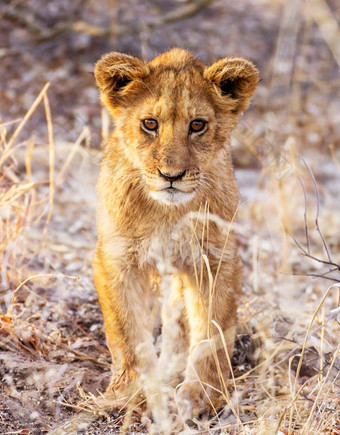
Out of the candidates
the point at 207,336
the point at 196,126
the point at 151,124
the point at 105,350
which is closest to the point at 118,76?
the point at 151,124

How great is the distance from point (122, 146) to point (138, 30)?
6.04 m

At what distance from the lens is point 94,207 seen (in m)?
5.88

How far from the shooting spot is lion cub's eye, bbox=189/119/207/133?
2881 millimetres

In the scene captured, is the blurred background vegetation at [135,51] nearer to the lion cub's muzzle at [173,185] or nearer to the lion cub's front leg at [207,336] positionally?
the lion cub's front leg at [207,336]

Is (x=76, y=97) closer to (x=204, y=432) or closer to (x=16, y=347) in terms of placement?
(x=16, y=347)

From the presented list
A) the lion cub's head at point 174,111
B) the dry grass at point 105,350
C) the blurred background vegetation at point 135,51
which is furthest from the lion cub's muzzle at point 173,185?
the blurred background vegetation at point 135,51

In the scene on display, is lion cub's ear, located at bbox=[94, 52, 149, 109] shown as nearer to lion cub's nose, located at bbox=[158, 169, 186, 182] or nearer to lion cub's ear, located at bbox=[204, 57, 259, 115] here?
lion cub's ear, located at bbox=[204, 57, 259, 115]

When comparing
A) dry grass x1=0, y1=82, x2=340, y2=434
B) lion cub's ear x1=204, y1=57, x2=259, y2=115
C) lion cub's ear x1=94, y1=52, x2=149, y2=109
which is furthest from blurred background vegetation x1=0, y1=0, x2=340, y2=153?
lion cub's ear x1=204, y1=57, x2=259, y2=115

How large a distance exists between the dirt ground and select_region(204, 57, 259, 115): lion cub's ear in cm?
42

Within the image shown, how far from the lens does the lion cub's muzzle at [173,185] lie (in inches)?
108

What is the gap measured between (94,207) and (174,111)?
3140mm

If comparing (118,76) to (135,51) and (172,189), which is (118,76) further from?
(135,51)

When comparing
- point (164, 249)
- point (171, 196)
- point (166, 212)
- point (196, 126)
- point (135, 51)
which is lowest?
point (164, 249)

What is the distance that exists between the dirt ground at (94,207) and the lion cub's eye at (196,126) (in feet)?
1.62
